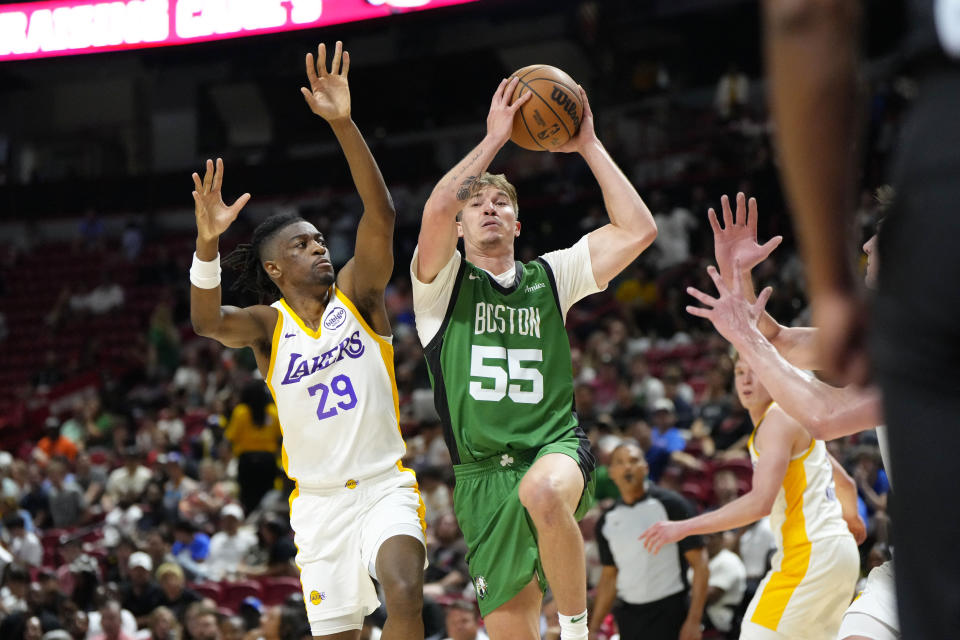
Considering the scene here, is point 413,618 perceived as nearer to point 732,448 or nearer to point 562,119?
point 562,119

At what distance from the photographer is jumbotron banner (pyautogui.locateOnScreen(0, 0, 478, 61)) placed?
1795 centimetres

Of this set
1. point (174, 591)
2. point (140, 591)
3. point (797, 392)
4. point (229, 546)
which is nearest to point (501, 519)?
point (797, 392)

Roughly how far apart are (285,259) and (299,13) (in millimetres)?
13811

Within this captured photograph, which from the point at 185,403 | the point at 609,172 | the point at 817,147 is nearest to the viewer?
the point at 817,147

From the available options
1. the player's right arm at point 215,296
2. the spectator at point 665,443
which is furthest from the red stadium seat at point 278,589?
the player's right arm at point 215,296

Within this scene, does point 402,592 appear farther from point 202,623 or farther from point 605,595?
point 202,623

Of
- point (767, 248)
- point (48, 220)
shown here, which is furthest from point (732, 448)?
point (48, 220)

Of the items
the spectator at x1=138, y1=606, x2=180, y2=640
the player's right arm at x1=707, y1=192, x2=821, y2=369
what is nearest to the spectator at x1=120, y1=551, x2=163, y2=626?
the spectator at x1=138, y1=606, x2=180, y2=640

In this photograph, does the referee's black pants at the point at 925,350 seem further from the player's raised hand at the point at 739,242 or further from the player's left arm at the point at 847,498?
the player's left arm at the point at 847,498

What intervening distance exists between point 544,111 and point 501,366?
3.57 feet

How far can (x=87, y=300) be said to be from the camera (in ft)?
73.5

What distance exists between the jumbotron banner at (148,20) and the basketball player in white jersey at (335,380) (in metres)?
12.9

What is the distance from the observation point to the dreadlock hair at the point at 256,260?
5.52m

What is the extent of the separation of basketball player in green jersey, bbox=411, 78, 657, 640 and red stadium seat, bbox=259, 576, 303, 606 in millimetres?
6058
